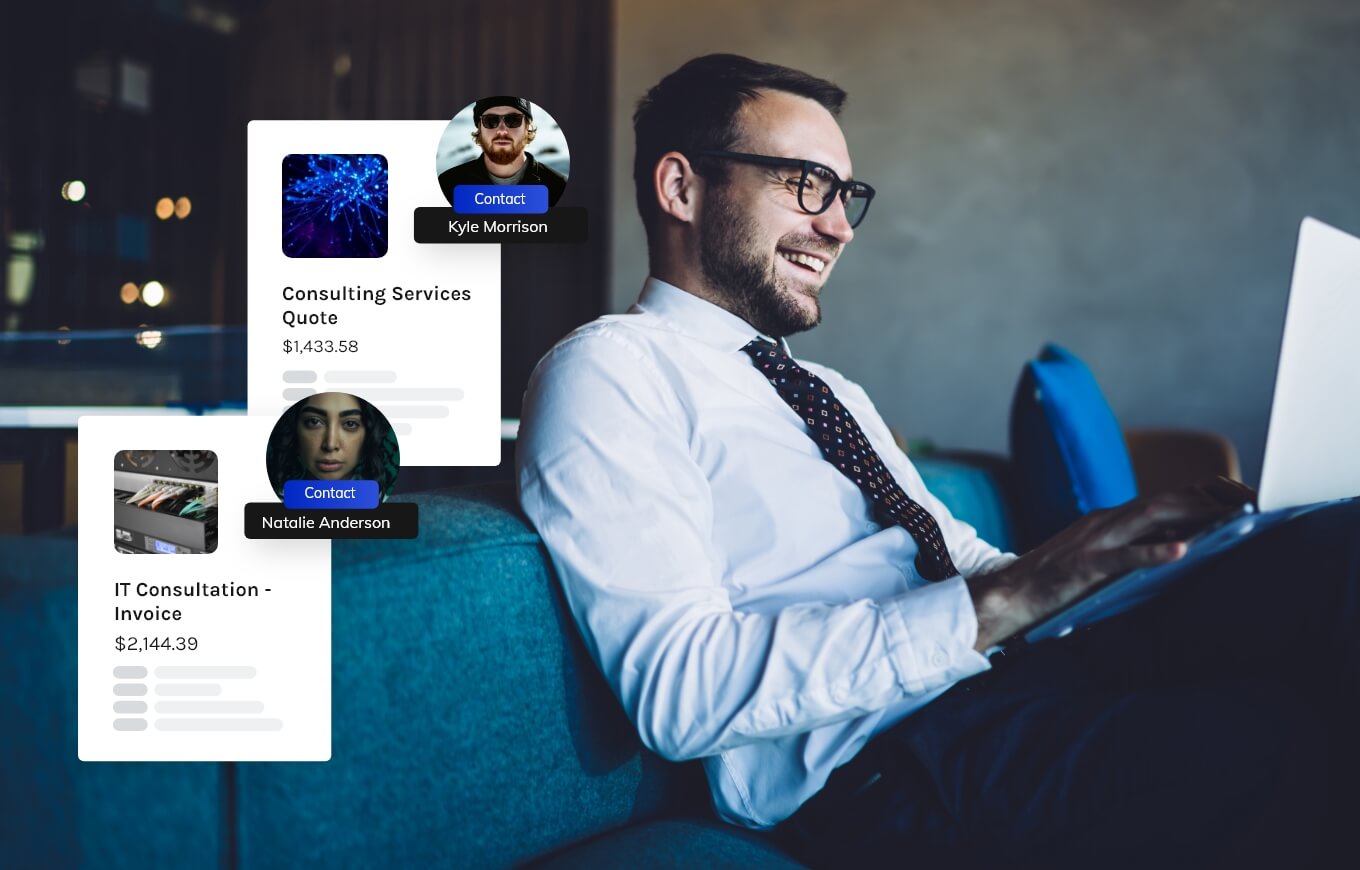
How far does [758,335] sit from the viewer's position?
3.92ft

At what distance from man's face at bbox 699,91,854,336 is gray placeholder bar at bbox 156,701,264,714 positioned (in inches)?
27.7

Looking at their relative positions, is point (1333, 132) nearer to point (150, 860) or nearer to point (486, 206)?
point (486, 206)

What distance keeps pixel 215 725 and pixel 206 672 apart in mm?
47

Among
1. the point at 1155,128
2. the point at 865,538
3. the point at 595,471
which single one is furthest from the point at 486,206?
the point at 1155,128

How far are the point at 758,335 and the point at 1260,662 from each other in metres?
0.60

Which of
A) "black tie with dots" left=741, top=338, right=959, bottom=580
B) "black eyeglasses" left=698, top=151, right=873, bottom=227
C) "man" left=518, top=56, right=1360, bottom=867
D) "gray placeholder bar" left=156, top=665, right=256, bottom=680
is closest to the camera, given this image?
"gray placeholder bar" left=156, top=665, right=256, bottom=680

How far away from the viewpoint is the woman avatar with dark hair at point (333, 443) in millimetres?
744

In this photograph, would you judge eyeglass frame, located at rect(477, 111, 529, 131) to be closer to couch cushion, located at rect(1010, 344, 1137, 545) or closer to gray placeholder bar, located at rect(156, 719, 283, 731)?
gray placeholder bar, located at rect(156, 719, 283, 731)

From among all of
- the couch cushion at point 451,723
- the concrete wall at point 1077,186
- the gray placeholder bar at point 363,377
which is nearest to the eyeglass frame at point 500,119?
the gray placeholder bar at point 363,377

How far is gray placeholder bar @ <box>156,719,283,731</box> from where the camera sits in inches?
26.4

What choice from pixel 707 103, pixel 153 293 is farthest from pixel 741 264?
pixel 153 293

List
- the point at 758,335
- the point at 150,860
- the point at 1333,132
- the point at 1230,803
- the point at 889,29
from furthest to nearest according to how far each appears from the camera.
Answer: the point at 889,29
the point at 1333,132
the point at 758,335
the point at 1230,803
the point at 150,860

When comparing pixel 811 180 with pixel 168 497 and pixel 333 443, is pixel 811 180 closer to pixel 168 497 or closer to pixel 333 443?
pixel 333 443

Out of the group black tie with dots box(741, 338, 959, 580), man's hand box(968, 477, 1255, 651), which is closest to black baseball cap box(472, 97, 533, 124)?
black tie with dots box(741, 338, 959, 580)
